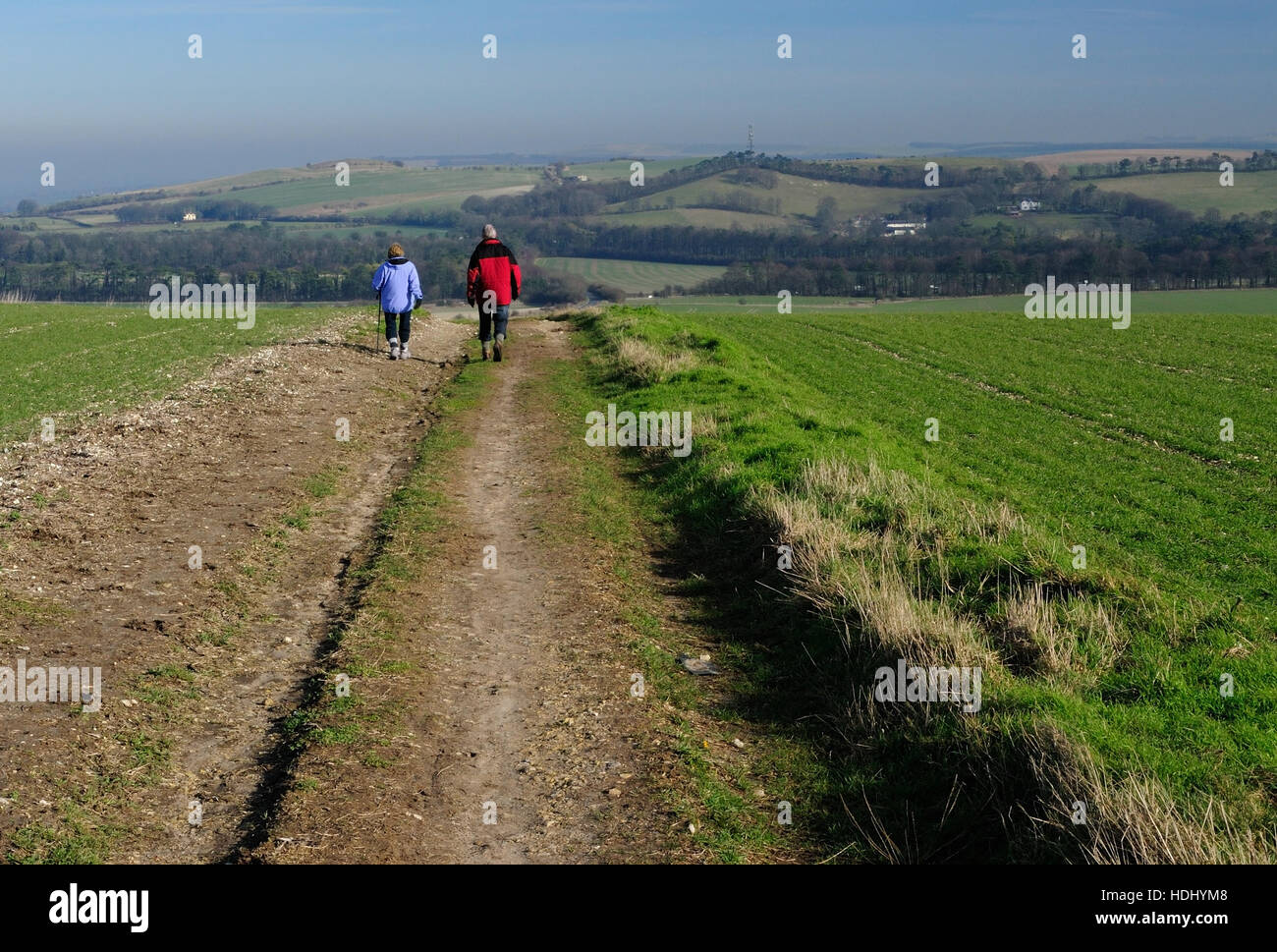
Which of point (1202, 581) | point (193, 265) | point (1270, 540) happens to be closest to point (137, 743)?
point (1202, 581)

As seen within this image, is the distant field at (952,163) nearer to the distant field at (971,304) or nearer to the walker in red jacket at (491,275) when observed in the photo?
the distant field at (971,304)

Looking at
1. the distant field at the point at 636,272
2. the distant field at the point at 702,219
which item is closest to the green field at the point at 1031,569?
the distant field at the point at 636,272

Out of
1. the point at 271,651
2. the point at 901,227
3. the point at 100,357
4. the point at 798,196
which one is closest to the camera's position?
the point at 271,651

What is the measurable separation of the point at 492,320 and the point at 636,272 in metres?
88.0

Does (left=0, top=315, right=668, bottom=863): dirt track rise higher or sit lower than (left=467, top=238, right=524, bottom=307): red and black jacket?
lower

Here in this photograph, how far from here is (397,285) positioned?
71.4 ft

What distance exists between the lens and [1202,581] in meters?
10.7

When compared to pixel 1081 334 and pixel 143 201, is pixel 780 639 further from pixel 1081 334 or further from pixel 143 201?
pixel 143 201

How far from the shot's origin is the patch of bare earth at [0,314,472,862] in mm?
5793

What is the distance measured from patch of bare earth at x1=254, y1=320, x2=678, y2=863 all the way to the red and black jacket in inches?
435

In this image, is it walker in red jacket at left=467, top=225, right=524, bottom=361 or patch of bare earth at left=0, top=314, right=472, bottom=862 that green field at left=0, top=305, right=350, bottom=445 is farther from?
walker in red jacket at left=467, top=225, right=524, bottom=361

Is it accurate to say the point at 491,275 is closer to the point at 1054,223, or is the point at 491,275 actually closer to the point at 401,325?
the point at 401,325

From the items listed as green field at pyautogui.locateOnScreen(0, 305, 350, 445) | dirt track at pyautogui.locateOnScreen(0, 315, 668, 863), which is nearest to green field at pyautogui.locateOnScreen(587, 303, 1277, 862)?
dirt track at pyautogui.locateOnScreen(0, 315, 668, 863)

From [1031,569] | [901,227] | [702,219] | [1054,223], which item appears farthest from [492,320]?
[702,219]
